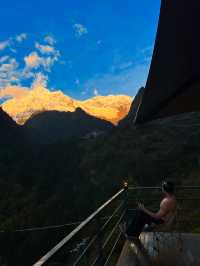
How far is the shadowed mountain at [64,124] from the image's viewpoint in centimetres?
15825

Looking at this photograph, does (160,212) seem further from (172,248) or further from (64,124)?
(64,124)

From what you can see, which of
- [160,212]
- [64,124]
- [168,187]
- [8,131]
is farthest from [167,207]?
[64,124]

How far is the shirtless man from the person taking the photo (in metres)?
5.02

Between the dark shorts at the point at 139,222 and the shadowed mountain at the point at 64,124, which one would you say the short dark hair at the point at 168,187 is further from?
the shadowed mountain at the point at 64,124

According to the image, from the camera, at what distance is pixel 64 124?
167 m

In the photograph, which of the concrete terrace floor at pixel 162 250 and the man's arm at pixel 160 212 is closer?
the concrete terrace floor at pixel 162 250

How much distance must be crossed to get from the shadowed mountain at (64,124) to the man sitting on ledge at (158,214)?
14870 centimetres

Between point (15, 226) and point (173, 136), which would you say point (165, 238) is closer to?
point (15, 226)

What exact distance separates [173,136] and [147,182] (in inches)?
729

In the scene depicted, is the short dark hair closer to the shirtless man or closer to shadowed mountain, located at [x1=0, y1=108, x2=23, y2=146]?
the shirtless man

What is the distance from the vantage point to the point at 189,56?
3.70 metres

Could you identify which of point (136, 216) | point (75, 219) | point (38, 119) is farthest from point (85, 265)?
point (38, 119)

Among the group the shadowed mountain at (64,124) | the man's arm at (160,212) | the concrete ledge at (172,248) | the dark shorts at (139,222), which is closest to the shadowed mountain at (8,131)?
the shadowed mountain at (64,124)

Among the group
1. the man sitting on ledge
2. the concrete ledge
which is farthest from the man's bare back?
the concrete ledge
